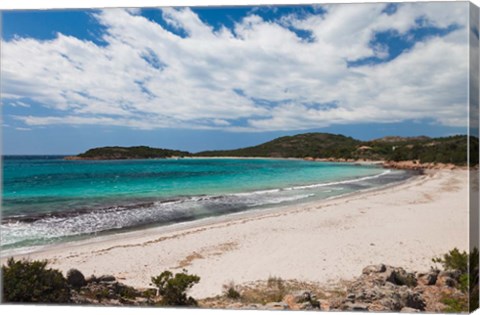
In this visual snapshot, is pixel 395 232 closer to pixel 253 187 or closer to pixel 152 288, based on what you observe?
pixel 152 288

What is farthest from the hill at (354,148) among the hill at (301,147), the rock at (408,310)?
the rock at (408,310)

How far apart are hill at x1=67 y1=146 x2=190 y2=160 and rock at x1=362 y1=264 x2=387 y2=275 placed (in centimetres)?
276

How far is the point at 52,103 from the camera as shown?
499 cm

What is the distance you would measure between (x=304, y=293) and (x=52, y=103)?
12.8 ft

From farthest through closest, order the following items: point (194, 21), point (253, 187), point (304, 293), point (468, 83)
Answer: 1. point (253, 187)
2. point (194, 21)
3. point (304, 293)
4. point (468, 83)

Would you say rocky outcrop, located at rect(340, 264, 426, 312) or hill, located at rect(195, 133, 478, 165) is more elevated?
hill, located at rect(195, 133, 478, 165)

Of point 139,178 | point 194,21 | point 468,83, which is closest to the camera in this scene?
point 468,83

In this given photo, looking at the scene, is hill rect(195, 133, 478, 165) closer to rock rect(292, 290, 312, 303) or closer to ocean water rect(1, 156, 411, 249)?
ocean water rect(1, 156, 411, 249)

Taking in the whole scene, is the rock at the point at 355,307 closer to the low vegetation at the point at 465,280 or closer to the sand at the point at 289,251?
the sand at the point at 289,251

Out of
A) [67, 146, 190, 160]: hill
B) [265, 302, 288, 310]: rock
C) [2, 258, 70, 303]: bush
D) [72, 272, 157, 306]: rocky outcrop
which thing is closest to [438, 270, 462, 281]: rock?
[265, 302, 288, 310]: rock

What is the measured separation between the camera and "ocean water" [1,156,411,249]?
18.6 feet

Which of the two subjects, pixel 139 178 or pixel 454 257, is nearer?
pixel 454 257

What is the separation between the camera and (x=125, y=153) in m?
5.38

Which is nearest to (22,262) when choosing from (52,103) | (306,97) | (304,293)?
(52,103)
